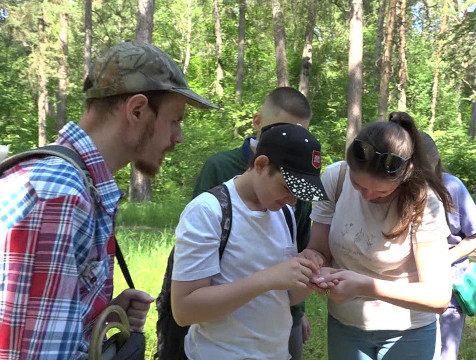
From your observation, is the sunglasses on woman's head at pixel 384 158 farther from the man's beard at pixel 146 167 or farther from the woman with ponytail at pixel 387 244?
the man's beard at pixel 146 167

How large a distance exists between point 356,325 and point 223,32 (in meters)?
Answer: 28.7

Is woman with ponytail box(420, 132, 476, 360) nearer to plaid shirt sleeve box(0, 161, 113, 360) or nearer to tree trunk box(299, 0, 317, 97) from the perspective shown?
plaid shirt sleeve box(0, 161, 113, 360)

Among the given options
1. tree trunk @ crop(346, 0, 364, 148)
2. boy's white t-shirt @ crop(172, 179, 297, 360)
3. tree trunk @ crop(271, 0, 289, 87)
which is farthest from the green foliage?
boy's white t-shirt @ crop(172, 179, 297, 360)

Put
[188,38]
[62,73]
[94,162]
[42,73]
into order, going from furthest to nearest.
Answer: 1. [188,38]
2. [62,73]
3. [42,73]
4. [94,162]

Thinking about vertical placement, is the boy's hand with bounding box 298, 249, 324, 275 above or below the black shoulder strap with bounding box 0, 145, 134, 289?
below

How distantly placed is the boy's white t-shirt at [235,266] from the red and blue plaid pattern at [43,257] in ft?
2.03

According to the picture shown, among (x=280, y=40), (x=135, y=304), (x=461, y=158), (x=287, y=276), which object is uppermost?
(x=280, y=40)

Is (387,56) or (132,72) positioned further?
(387,56)

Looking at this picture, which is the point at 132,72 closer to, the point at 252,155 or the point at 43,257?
the point at 43,257

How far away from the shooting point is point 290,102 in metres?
3.15

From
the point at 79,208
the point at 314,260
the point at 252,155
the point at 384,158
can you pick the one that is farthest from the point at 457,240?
the point at 79,208

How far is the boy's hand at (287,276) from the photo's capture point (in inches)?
71.2

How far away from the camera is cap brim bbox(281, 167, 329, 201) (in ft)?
6.17

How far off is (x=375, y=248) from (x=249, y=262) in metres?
0.75
